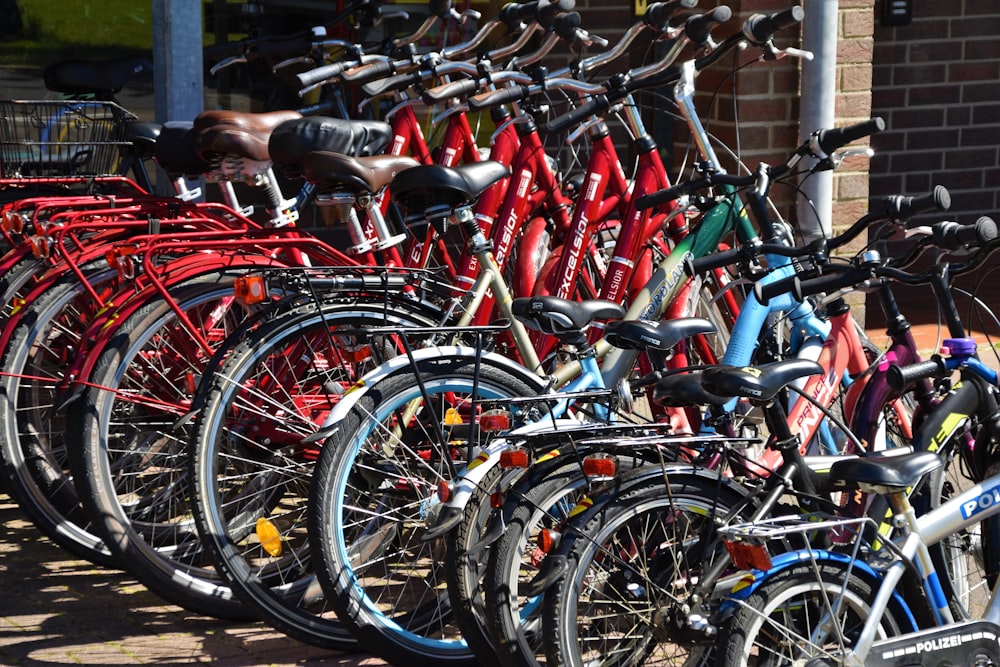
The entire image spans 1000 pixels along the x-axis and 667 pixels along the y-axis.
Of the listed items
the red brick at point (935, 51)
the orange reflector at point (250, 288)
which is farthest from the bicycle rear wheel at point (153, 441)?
the red brick at point (935, 51)

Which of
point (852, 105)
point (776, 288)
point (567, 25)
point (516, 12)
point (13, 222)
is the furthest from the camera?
point (852, 105)

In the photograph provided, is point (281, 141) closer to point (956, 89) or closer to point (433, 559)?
point (433, 559)

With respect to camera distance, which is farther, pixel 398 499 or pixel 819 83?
pixel 819 83

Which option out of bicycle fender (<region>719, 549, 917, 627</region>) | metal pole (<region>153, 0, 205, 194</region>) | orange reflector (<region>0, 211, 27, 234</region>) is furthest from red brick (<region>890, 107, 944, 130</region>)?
bicycle fender (<region>719, 549, 917, 627</region>)

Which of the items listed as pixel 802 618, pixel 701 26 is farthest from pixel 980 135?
pixel 802 618

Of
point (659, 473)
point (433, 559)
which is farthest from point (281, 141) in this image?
point (659, 473)

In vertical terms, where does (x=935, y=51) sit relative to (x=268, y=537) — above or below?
above

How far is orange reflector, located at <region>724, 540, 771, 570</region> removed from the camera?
296 centimetres

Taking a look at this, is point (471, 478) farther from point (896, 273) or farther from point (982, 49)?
point (982, 49)

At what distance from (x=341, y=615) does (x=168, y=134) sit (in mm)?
1935

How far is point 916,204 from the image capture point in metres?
3.79

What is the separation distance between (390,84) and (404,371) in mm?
1630

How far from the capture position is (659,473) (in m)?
3.37

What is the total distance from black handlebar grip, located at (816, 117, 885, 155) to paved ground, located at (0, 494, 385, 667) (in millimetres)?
1865
